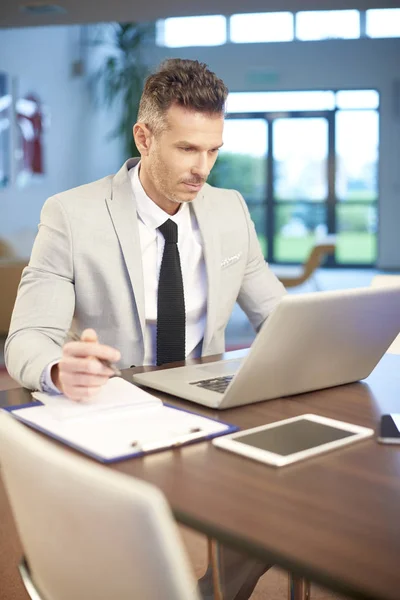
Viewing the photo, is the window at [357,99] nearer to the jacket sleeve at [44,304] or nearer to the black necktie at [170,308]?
the black necktie at [170,308]

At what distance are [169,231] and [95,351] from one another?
85 cm

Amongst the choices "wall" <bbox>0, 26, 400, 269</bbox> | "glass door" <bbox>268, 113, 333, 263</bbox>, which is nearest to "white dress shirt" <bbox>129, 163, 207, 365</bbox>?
"wall" <bbox>0, 26, 400, 269</bbox>

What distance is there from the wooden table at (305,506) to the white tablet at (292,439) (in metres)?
0.02

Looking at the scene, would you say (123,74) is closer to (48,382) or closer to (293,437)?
(48,382)

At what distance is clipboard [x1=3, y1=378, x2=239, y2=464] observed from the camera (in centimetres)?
104

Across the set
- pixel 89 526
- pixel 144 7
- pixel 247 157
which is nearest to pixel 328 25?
pixel 247 157

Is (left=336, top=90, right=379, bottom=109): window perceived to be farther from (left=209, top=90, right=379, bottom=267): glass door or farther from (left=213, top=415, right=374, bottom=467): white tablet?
(left=213, top=415, right=374, bottom=467): white tablet

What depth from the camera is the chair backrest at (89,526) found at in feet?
1.95

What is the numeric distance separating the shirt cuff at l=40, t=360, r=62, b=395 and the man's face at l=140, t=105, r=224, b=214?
2.31 feet

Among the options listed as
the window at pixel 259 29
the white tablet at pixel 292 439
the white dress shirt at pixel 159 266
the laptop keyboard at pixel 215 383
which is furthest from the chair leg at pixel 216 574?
the window at pixel 259 29

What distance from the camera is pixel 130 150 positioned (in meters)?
10.6

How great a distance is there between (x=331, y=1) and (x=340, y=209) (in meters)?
5.78

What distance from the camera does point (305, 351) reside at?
4.22 feet

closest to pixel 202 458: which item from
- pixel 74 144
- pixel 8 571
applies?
pixel 8 571
